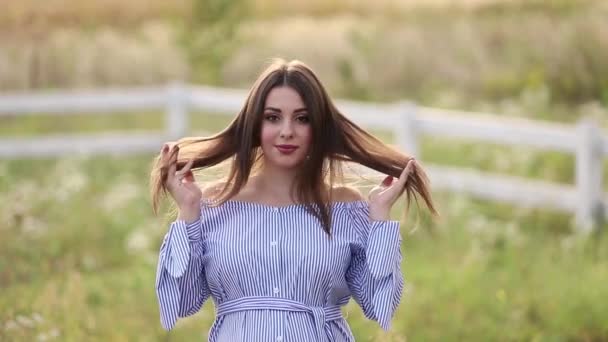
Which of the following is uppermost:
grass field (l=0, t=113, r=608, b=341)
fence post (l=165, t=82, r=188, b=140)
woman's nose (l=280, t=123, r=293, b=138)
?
woman's nose (l=280, t=123, r=293, b=138)

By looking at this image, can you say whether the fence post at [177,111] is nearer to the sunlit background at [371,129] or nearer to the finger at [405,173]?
the sunlit background at [371,129]

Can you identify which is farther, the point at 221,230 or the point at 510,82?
the point at 510,82

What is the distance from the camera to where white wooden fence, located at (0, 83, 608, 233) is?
34.6 ft

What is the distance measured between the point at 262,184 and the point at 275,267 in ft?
1.08

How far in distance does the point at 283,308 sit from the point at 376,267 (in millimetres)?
310

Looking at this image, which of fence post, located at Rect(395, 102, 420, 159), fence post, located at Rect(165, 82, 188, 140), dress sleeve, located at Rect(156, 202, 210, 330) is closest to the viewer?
dress sleeve, located at Rect(156, 202, 210, 330)

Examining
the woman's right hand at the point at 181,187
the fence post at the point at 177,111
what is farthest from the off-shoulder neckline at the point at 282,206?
the fence post at the point at 177,111

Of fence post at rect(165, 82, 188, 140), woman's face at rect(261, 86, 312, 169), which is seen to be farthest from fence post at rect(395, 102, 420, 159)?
woman's face at rect(261, 86, 312, 169)

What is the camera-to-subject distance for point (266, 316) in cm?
425

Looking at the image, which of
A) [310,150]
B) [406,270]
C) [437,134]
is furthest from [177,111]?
[310,150]

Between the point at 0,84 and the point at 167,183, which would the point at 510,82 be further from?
the point at 167,183

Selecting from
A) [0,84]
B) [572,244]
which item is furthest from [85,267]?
[0,84]

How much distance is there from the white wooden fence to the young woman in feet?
20.0

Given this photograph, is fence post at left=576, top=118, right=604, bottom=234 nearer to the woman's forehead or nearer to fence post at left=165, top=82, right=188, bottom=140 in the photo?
fence post at left=165, top=82, right=188, bottom=140
